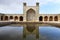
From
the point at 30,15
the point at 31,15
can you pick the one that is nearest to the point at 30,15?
the point at 30,15

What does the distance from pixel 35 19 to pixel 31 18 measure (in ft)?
5.18

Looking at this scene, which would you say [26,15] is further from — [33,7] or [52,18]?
[52,18]

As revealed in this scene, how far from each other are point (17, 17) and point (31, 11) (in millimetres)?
4991

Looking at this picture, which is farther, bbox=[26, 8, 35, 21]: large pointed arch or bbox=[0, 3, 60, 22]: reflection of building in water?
bbox=[26, 8, 35, 21]: large pointed arch

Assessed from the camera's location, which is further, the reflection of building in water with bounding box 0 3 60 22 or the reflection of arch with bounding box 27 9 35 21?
the reflection of arch with bounding box 27 9 35 21

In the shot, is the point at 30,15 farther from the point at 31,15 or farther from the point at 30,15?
the point at 31,15

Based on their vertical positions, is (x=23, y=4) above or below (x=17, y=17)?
above

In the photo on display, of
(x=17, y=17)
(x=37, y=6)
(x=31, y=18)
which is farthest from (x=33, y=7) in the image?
(x=17, y=17)

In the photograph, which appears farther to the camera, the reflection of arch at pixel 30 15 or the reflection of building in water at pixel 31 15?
the reflection of arch at pixel 30 15

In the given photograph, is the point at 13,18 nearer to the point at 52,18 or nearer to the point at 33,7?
the point at 33,7

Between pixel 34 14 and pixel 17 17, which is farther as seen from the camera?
pixel 17 17

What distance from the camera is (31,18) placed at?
106 feet

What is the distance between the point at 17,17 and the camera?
34.9m

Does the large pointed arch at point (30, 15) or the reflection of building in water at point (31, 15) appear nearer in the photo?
the reflection of building in water at point (31, 15)
